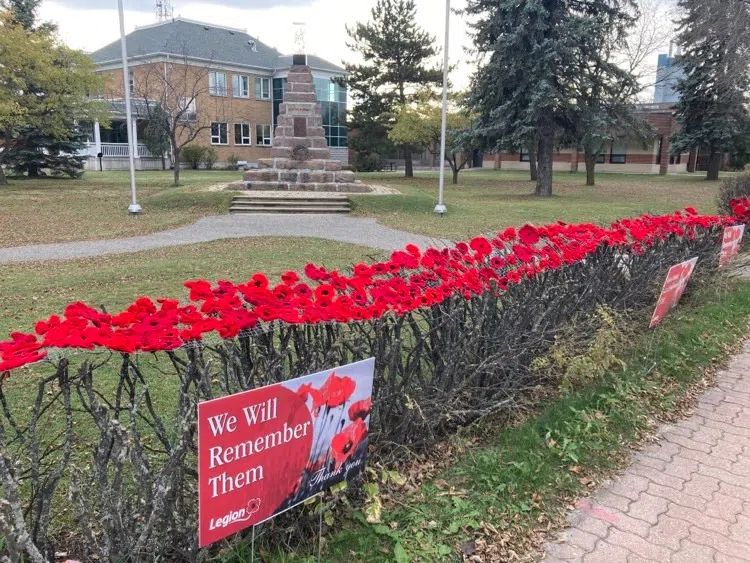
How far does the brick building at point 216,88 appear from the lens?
1491 inches

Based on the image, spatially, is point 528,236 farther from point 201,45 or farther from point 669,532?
point 201,45

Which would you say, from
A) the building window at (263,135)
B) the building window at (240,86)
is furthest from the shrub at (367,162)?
the building window at (240,86)

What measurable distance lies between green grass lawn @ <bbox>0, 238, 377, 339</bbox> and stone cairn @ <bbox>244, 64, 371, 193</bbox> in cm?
905

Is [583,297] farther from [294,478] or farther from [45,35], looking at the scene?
[45,35]

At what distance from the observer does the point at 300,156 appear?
21.3 metres

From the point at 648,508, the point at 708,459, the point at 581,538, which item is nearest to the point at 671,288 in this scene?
the point at 708,459

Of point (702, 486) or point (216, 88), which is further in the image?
point (216, 88)

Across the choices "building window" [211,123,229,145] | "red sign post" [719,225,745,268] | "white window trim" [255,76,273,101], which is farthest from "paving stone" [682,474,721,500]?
"white window trim" [255,76,273,101]

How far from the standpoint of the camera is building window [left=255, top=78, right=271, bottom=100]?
44125mm

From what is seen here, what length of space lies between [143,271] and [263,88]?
39.8 meters

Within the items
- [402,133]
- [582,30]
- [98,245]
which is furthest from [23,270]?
[402,133]

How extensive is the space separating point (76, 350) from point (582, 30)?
21.6 m

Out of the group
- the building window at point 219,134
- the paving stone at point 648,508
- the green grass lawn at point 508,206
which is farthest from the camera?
the building window at point 219,134

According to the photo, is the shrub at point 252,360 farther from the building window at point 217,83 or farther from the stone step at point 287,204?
the building window at point 217,83
